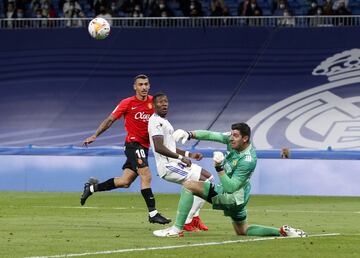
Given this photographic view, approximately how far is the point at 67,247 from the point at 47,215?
253 inches

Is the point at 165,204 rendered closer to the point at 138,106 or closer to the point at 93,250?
the point at 138,106

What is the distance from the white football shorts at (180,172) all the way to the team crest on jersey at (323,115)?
48.1 ft

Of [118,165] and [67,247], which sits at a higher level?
[67,247]

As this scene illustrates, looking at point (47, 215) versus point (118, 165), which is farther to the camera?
point (118, 165)

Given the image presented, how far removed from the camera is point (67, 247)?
44.3 feet

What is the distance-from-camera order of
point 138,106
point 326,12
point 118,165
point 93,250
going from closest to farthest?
point 93,250, point 138,106, point 118,165, point 326,12

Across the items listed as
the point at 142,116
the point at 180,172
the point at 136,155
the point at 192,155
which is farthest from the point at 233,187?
the point at 142,116

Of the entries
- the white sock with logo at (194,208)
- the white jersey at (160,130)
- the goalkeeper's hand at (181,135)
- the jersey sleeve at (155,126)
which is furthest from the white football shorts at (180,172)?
the goalkeeper's hand at (181,135)

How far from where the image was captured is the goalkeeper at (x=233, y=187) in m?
14.6

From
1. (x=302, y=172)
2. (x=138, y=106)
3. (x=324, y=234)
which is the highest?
(x=138, y=106)

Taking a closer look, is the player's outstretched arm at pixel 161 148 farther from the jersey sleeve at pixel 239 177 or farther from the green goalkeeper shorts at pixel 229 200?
the jersey sleeve at pixel 239 177

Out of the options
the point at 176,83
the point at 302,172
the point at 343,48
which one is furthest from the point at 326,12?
the point at 302,172

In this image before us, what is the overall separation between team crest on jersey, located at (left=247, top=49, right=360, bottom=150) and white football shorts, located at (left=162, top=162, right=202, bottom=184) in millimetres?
14675

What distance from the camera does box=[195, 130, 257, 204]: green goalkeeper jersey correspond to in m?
14.6
